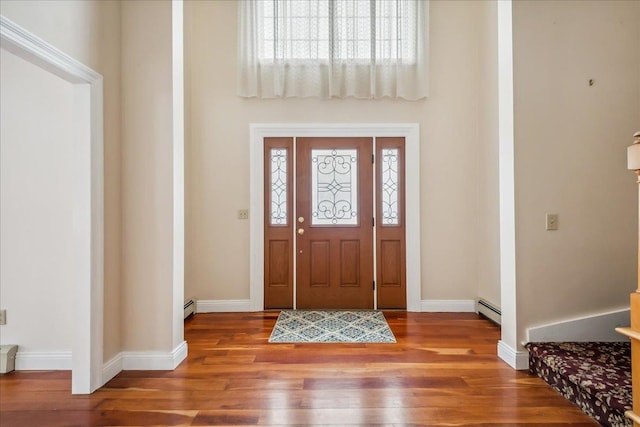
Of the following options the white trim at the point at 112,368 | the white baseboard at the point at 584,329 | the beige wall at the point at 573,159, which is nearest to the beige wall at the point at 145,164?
the white trim at the point at 112,368

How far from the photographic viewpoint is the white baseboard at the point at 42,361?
2775 mm

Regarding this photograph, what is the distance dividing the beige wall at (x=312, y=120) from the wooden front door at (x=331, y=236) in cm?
54

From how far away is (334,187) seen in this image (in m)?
4.46

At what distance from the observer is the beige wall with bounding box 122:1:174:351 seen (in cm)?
279

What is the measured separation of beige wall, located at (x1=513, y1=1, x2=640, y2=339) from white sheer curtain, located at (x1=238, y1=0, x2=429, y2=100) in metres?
1.59

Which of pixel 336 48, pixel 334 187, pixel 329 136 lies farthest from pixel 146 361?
pixel 336 48

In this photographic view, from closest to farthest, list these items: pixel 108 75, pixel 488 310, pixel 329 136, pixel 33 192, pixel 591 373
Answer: pixel 591 373
pixel 108 75
pixel 33 192
pixel 488 310
pixel 329 136

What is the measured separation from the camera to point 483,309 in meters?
4.11

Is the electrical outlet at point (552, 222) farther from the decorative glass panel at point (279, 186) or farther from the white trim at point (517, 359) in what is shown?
the decorative glass panel at point (279, 186)

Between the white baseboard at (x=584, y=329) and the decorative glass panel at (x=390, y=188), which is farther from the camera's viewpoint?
the decorative glass panel at (x=390, y=188)

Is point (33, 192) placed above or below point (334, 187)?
below

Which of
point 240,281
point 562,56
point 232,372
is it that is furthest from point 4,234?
point 562,56

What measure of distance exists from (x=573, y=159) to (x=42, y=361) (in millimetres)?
4183

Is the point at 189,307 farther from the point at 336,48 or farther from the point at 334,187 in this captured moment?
the point at 336,48
